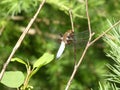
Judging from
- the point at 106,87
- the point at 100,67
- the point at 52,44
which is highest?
the point at 106,87

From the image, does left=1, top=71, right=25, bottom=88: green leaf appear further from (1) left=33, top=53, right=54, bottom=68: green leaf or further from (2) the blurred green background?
(2) the blurred green background

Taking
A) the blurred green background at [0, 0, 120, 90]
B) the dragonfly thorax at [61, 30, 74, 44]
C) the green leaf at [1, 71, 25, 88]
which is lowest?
the blurred green background at [0, 0, 120, 90]

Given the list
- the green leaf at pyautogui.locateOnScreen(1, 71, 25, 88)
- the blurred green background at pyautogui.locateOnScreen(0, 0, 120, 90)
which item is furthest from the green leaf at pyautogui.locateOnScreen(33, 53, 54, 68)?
the blurred green background at pyautogui.locateOnScreen(0, 0, 120, 90)

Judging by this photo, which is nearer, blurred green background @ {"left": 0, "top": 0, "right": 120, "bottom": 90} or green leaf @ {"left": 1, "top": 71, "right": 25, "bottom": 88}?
green leaf @ {"left": 1, "top": 71, "right": 25, "bottom": 88}

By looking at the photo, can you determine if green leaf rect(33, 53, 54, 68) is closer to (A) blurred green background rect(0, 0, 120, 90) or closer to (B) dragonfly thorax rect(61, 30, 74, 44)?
(B) dragonfly thorax rect(61, 30, 74, 44)

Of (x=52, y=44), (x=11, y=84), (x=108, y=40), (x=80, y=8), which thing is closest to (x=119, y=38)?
(x=108, y=40)

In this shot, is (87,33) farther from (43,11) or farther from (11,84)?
(43,11)

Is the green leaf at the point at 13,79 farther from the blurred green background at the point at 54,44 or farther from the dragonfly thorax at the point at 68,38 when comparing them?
the blurred green background at the point at 54,44

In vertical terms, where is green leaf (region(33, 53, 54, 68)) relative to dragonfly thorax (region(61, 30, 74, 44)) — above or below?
below

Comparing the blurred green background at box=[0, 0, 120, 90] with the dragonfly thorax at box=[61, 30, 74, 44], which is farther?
the blurred green background at box=[0, 0, 120, 90]
